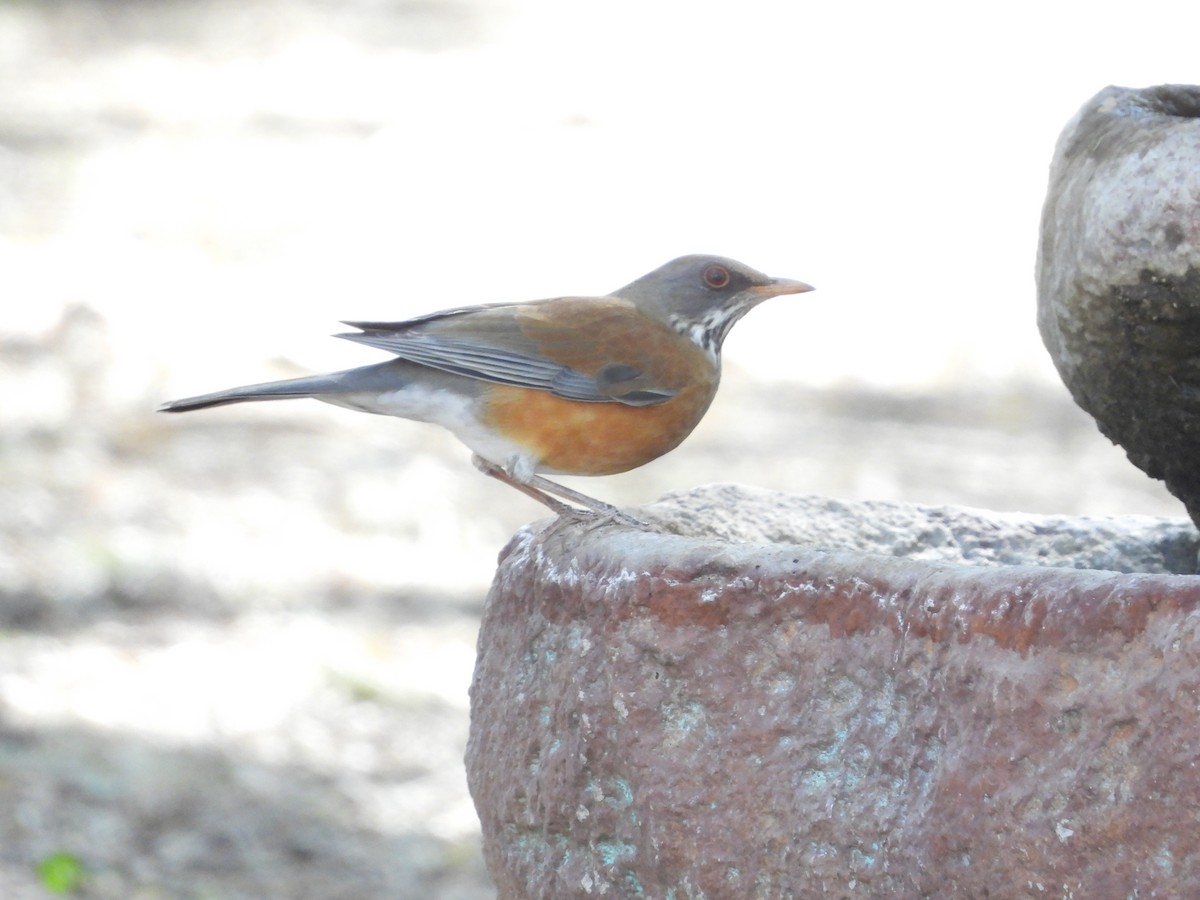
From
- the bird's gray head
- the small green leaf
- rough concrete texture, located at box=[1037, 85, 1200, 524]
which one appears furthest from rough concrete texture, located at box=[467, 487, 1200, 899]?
the small green leaf

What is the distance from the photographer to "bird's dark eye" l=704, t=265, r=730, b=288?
4762 millimetres

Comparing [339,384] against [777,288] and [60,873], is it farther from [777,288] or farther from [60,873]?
[60,873]

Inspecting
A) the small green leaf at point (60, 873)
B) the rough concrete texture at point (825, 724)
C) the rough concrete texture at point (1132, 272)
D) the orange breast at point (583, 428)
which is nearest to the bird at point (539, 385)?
the orange breast at point (583, 428)

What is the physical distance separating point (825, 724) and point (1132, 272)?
1.08m

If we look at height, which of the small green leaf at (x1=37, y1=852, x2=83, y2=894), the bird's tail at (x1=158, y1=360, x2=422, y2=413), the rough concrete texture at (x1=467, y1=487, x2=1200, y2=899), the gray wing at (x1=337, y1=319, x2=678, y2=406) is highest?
the gray wing at (x1=337, y1=319, x2=678, y2=406)

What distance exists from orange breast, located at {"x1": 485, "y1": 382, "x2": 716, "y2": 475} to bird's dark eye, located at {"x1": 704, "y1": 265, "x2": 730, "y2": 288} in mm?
452

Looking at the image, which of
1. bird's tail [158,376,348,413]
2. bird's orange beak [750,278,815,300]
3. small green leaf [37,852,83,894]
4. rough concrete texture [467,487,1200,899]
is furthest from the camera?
small green leaf [37,852,83,894]

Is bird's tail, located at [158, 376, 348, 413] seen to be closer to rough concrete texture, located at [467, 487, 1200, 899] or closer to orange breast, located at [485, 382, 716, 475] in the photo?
orange breast, located at [485, 382, 716, 475]

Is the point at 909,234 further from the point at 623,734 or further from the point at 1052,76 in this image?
the point at 623,734

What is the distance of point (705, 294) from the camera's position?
477cm

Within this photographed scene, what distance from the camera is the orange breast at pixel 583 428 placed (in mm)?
4359

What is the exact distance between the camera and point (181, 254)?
11.8 m

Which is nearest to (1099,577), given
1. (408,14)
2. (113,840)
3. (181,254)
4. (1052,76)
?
(113,840)

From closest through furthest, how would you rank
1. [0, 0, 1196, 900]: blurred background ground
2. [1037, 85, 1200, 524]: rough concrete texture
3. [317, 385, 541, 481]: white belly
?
[1037, 85, 1200, 524]: rough concrete texture
[317, 385, 541, 481]: white belly
[0, 0, 1196, 900]: blurred background ground
